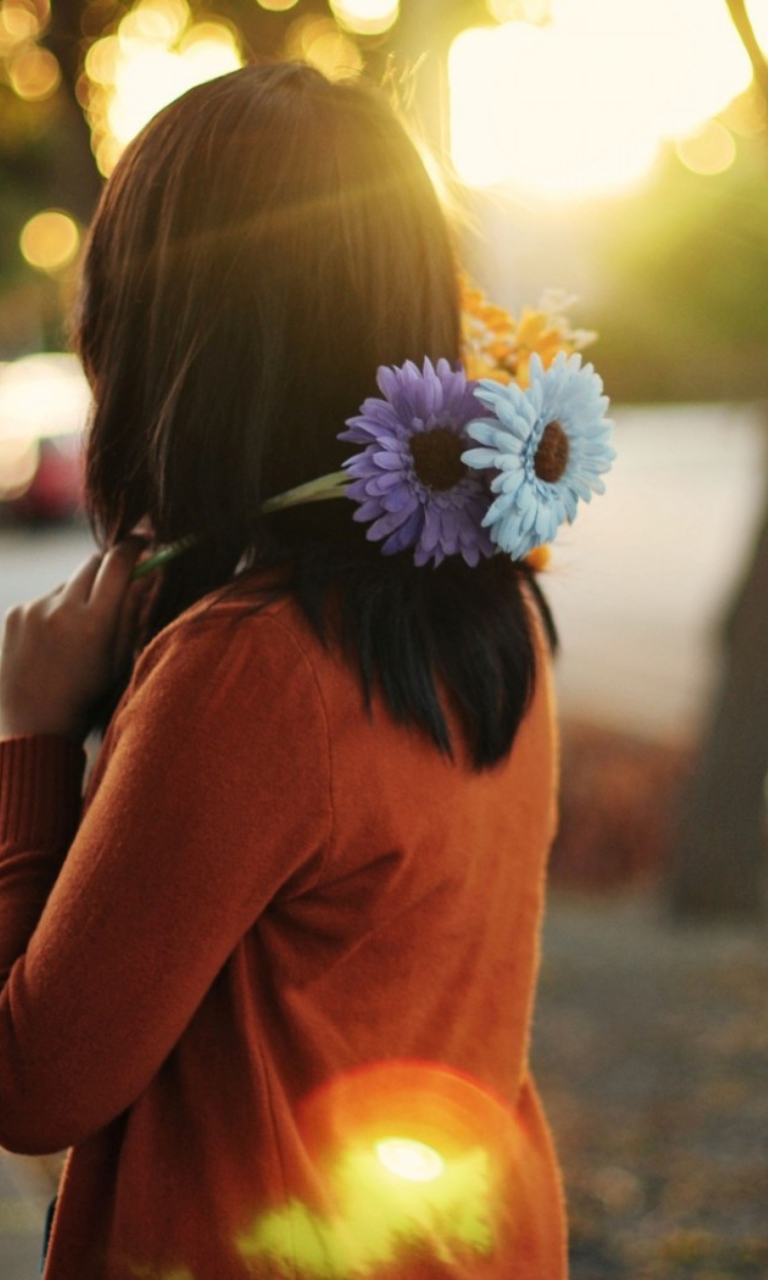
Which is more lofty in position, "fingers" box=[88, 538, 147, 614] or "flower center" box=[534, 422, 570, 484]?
"flower center" box=[534, 422, 570, 484]

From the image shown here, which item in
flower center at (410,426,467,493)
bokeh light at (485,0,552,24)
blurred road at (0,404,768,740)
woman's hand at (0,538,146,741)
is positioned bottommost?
blurred road at (0,404,768,740)

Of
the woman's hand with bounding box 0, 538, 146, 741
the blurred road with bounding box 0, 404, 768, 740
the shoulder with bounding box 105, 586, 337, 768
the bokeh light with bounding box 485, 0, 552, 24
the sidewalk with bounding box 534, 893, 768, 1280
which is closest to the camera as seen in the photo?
the shoulder with bounding box 105, 586, 337, 768

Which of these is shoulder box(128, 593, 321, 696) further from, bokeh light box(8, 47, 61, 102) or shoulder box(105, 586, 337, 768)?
bokeh light box(8, 47, 61, 102)

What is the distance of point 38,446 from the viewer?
17.4 m

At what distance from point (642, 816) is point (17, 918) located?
622cm

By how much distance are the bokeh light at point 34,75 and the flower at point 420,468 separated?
17.2 ft

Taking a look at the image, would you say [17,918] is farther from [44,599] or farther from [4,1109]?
[44,599]

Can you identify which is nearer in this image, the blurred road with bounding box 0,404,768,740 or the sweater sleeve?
the sweater sleeve

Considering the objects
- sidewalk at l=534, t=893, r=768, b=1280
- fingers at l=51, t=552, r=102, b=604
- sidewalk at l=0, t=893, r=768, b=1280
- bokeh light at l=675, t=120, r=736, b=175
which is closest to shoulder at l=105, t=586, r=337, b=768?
fingers at l=51, t=552, r=102, b=604

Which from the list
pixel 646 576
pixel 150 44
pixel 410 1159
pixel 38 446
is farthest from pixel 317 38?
pixel 38 446

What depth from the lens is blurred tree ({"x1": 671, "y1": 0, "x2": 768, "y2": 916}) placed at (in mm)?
5613

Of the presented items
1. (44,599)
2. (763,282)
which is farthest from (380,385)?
(763,282)

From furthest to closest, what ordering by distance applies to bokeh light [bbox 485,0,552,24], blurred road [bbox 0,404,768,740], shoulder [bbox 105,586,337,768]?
blurred road [bbox 0,404,768,740]
bokeh light [bbox 485,0,552,24]
shoulder [bbox 105,586,337,768]

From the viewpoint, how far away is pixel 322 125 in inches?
50.0
